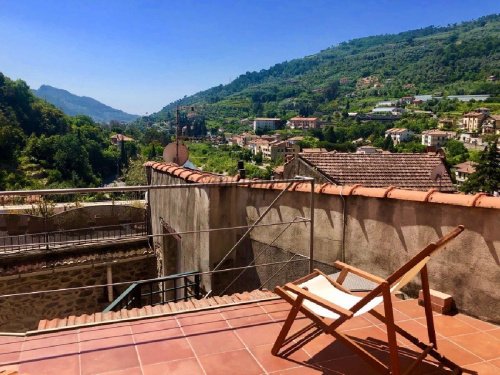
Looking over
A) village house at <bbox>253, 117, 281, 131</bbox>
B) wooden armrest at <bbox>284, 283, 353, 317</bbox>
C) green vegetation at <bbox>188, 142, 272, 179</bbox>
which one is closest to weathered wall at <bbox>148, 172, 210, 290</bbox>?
wooden armrest at <bbox>284, 283, 353, 317</bbox>

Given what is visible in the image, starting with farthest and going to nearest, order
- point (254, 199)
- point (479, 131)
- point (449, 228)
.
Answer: point (479, 131)
point (254, 199)
point (449, 228)

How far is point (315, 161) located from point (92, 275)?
731 centimetres

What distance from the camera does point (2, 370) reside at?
2.46 meters

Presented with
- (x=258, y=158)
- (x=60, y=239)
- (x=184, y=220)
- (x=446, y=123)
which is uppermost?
(x=446, y=123)

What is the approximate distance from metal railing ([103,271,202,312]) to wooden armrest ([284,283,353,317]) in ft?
5.83

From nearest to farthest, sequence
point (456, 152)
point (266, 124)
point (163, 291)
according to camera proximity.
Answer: point (163, 291) → point (456, 152) → point (266, 124)

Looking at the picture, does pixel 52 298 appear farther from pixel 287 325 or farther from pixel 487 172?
pixel 487 172

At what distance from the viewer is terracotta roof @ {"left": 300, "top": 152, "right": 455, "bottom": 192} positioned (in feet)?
38.5

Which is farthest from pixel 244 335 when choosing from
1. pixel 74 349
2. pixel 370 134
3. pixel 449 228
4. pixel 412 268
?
pixel 370 134

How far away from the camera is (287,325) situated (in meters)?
2.71

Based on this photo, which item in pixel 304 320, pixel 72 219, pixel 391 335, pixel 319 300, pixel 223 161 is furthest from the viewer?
pixel 223 161

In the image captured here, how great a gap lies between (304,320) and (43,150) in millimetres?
59303

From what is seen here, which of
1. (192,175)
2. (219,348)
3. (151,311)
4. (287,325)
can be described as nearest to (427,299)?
(287,325)

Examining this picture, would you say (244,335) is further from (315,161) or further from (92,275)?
(315,161)
